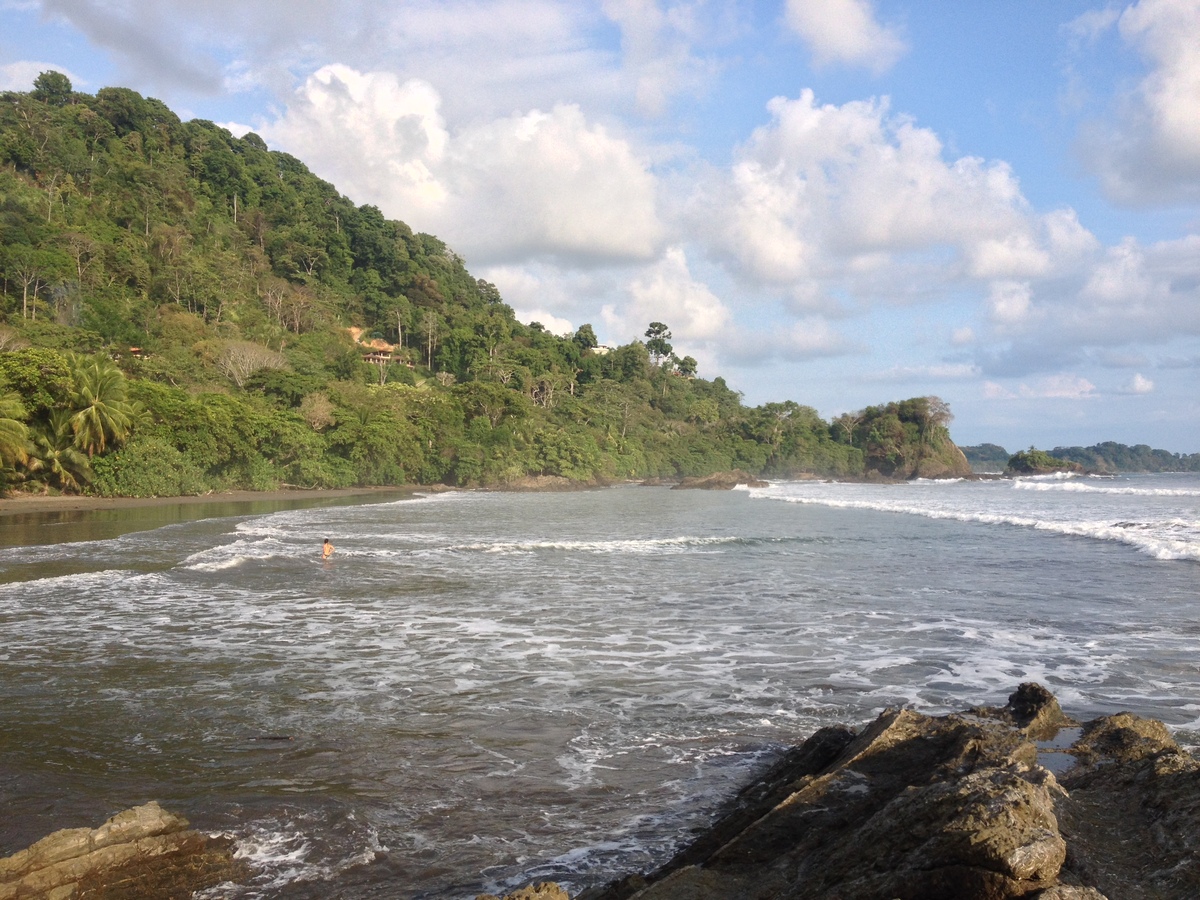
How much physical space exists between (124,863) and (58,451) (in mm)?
35744

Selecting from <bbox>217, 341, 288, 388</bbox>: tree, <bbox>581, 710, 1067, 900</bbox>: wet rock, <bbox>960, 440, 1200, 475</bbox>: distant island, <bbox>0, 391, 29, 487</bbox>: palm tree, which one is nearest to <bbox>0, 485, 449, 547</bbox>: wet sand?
<bbox>0, 391, 29, 487</bbox>: palm tree

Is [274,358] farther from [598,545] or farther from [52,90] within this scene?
[52,90]

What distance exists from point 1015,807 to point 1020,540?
23284 mm

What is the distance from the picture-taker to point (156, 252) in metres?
75.6

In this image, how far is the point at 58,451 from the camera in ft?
110

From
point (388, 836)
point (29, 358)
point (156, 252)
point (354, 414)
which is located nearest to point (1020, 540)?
point (388, 836)

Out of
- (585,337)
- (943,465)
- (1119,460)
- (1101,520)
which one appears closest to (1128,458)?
(1119,460)

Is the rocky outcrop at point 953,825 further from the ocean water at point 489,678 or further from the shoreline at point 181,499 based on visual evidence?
the shoreline at point 181,499

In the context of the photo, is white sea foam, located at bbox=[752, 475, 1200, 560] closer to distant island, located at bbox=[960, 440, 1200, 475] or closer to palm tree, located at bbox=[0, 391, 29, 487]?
palm tree, located at bbox=[0, 391, 29, 487]

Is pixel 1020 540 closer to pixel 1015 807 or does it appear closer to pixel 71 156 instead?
pixel 1015 807

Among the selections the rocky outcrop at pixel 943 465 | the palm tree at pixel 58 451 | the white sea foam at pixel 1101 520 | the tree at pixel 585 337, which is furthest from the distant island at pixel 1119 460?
the palm tree at pixel 58 451

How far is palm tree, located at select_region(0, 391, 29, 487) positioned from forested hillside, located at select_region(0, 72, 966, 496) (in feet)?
0.33

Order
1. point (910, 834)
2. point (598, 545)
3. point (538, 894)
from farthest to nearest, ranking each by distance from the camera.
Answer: point (598, 545), point (538, 894), point (910, 834)

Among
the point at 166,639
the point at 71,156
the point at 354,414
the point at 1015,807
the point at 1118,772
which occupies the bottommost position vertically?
the point at 166,639
